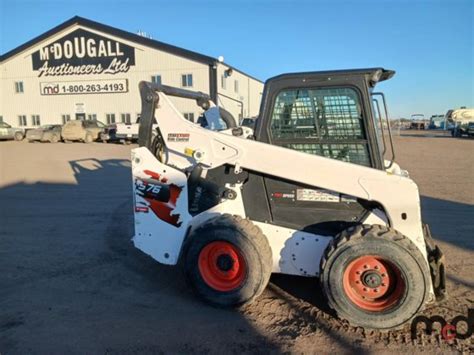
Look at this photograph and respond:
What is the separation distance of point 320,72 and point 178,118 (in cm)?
159

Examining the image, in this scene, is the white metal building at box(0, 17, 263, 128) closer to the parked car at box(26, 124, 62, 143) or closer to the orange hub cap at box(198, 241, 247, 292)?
the parked car at box(26, 124, 62, 143)

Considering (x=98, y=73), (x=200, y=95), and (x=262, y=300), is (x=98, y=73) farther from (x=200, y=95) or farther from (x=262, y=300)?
(x=262, y=300)

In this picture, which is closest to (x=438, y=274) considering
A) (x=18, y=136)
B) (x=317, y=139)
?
(x=317, y=139)

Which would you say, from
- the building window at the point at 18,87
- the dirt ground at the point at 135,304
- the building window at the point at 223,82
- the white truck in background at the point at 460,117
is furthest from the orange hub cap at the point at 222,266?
the building window at the point at 18,87

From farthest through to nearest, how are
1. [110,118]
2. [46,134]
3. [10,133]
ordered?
[110,118]
[10,133]
[46,134]

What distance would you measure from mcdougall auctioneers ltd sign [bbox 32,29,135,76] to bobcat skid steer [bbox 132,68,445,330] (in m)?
33.2

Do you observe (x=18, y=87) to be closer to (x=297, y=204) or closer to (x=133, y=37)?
(x=133, y=37)

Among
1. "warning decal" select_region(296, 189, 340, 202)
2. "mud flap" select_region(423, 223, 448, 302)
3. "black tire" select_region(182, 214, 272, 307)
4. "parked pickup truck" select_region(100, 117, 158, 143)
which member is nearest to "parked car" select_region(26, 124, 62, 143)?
"parked pickup truck" select_region(100, 117, 158, 143)

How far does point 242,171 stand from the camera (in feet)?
13.9

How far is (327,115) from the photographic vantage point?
4062 millimetres

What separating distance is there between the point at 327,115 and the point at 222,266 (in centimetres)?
189

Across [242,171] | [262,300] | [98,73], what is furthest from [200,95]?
[98,73]

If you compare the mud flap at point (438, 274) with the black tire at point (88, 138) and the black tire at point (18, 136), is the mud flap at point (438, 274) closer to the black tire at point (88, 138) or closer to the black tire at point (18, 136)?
the black tire at point (88, 138)

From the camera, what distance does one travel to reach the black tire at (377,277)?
3516 millimetres
